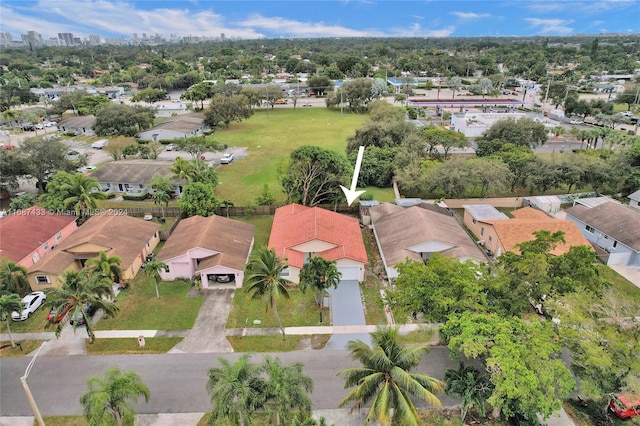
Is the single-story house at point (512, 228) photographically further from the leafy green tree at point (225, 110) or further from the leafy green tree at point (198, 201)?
the leafy green tree at point (225, 110)

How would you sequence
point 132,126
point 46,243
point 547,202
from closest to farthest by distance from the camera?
point 46,243 < point 547,202 < point 132,126

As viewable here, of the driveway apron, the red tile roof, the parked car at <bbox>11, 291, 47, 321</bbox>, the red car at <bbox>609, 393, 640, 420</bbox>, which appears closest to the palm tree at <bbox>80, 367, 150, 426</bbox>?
the driveway apron

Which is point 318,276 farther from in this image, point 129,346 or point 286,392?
point 129,346

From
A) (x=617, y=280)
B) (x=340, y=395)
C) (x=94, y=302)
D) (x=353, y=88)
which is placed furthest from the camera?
(x=353, y=88)

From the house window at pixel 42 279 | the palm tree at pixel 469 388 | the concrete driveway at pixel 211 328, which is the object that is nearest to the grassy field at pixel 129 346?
the concrete driveway at pixel 211 328

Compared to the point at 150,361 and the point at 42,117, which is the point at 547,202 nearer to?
the point at 150,361

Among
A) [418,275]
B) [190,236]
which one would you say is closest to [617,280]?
[418,275]

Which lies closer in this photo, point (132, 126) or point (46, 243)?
point (46, 243)
